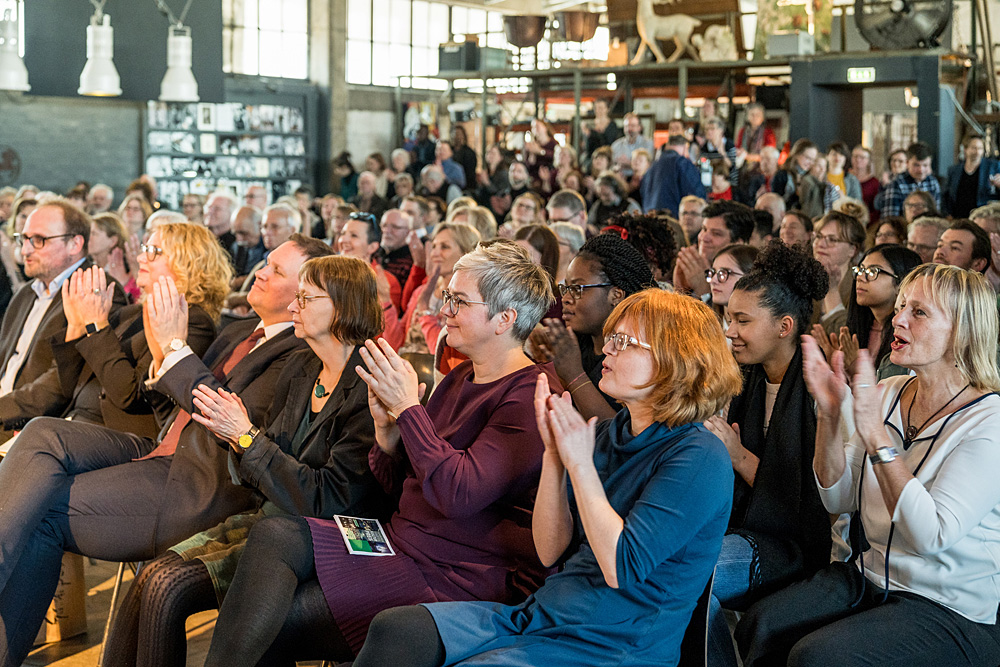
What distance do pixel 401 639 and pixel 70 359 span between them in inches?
83.1

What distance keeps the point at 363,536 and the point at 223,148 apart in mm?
13838

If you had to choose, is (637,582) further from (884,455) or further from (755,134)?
(755,134)

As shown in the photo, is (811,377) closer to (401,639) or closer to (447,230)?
(401,639)

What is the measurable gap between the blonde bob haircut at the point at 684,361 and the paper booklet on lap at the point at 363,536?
760 mm

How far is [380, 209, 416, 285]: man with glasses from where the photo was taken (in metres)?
6.44

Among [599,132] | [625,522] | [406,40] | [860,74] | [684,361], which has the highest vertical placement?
[406,40]

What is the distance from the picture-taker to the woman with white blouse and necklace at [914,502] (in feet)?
6.70

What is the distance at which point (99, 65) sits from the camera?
7406 millimetres

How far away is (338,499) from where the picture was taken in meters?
2.53

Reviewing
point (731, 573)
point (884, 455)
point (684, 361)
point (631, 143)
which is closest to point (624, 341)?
point (684, 361)

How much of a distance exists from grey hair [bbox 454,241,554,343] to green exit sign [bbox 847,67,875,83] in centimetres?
893

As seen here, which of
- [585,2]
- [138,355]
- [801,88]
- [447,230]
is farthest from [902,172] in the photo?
[585,2]

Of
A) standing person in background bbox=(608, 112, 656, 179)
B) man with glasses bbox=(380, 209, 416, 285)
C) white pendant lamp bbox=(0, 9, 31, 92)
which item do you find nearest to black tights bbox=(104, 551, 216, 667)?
man with glasses bbox=(380, 209, 416, 285)

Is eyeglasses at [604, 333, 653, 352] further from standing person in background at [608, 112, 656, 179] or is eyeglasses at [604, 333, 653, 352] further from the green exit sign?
the green exit sign
